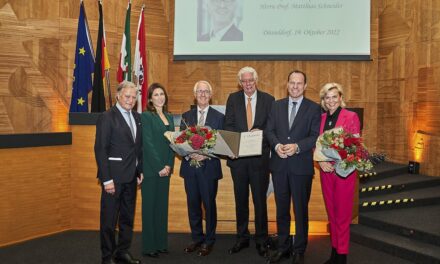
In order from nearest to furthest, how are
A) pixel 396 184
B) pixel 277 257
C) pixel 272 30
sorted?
pixel 277 257 < pixel 396 184 < pixel 272 30

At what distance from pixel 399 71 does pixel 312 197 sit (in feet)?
11.5

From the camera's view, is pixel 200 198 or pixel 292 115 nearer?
pixel 292 115

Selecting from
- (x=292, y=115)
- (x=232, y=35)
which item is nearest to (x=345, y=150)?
(x=292, y=115)

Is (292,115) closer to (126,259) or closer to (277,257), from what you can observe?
(277,257)

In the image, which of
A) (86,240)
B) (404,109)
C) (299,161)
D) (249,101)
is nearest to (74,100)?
(86,240)

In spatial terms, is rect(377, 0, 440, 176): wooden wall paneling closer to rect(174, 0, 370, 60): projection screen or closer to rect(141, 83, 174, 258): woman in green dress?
rect(174, 0, 370, 60): projection screen

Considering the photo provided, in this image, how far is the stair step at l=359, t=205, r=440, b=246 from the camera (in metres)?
4.37

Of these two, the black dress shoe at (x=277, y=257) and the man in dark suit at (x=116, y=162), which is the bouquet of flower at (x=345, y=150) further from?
the man in dark suit at (x=116, y=162)

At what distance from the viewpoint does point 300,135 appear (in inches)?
150

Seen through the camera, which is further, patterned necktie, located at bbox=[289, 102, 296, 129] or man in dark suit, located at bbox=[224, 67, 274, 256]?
man in dark suit, located at bbox=[224, 67, 274, 256]

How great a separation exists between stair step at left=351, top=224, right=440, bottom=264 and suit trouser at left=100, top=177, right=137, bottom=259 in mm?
2526

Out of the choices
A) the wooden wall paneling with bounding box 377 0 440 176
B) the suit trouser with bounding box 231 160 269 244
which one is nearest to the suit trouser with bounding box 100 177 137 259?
the suit trouser with bounding box 231 160 269 244

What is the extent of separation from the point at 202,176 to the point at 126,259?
1.01 meters

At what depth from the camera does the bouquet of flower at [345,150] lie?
133 inches
